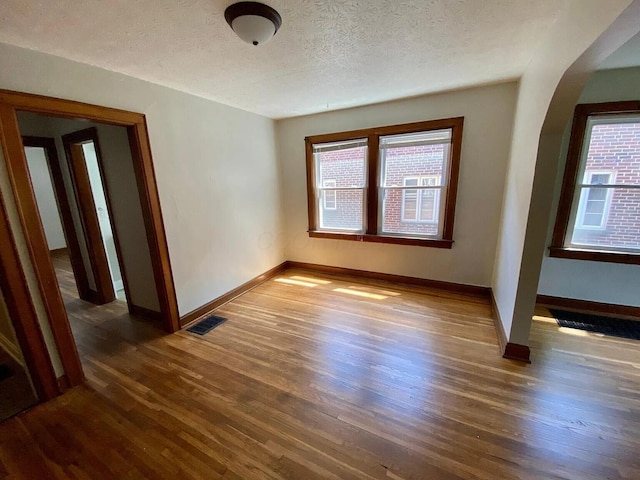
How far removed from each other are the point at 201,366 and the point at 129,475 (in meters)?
0.82

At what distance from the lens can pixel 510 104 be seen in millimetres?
2707

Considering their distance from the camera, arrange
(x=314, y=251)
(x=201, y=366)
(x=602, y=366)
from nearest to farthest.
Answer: (x=602, y=366), (x=201, y=366), (x=314, y=251)

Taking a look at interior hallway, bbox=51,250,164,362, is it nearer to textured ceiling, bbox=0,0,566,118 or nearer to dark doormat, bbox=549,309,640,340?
textured ceiling, bbox=0,0,566,118

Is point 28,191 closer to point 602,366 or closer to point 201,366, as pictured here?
point 201,366

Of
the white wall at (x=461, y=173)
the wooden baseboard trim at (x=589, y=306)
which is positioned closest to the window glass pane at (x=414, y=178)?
the white wall at (x=461, y=173)

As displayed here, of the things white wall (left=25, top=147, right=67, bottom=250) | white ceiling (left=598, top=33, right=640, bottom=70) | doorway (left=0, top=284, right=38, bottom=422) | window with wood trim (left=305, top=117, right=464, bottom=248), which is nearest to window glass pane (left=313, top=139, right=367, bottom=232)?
window with wood trim (left=305, top=117, right=464, bottom=248)

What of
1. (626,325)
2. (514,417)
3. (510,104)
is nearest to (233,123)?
(510,104)

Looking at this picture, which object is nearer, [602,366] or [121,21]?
[121,21]

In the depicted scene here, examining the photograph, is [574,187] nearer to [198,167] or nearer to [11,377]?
[198,167]

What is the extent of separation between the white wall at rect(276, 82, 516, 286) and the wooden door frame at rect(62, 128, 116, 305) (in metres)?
2.44

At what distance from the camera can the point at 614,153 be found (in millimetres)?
2535

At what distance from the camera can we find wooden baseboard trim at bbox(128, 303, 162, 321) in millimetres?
2883

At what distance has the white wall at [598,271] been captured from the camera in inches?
94.7

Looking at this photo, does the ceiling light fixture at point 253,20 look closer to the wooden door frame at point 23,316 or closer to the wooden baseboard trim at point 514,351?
the wooden door frame at point 23,316
